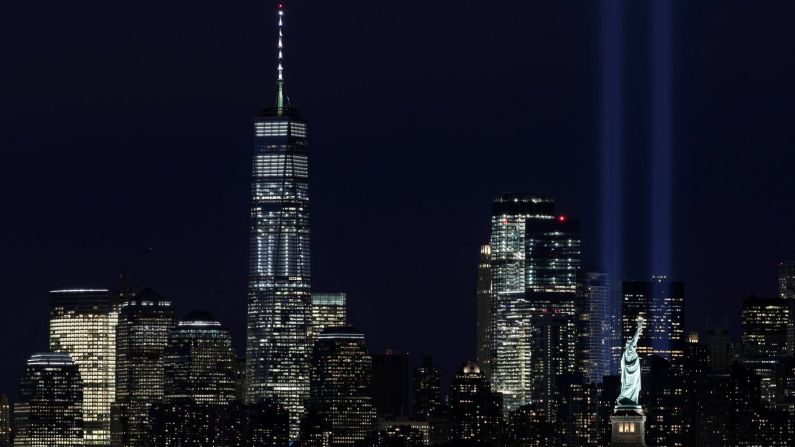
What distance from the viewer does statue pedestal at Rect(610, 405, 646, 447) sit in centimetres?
12019

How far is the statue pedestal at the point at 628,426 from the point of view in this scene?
12019cm

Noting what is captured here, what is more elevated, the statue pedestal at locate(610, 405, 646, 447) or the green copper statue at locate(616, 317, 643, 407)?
the green copper statue at locate(616, 317, 643, 407)

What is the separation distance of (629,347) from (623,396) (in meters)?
2.80

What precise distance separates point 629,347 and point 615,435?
4589 mm

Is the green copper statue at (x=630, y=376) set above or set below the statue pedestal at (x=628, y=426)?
above

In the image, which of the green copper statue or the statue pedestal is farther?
the statue pedestal

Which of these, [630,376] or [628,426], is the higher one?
[630,376]

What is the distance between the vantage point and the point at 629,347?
118m

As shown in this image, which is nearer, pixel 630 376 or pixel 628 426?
pixel 630 376

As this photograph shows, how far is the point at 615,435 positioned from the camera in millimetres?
120625

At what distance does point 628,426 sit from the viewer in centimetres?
12088

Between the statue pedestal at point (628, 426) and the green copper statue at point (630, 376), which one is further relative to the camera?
the statue pedestal at point (628, 426)

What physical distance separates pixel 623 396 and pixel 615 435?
6.06 feet
